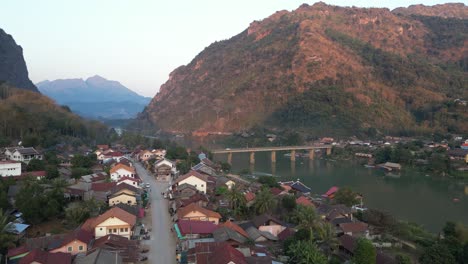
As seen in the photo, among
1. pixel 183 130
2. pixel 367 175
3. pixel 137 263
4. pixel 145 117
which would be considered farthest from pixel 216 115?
pixel 137 263

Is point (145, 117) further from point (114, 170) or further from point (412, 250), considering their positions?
point (412, 250)

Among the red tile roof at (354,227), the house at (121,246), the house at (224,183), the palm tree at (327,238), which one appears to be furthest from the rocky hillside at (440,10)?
the house at (121,246)

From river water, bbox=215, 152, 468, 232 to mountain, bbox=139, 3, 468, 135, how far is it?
1901cm

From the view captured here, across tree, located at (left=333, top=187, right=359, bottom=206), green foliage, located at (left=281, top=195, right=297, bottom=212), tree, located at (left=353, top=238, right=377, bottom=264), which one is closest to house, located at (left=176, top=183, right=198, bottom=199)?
green foliage, located at (left=281, top=195, right=297, bottom=212)

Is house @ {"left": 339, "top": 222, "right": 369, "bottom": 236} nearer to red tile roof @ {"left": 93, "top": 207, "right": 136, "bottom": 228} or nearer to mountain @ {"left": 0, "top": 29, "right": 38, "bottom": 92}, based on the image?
red tile roof @ {"left": 93, "top": 207, "right": 136, "bottom": 228}

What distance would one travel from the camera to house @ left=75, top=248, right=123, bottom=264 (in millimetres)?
10961

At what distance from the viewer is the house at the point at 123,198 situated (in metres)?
18.1

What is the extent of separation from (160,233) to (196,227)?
147 centimetres

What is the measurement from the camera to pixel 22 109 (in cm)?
3441

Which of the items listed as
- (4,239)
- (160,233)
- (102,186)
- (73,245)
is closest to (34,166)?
(102,186)

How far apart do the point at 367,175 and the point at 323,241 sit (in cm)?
Result: 2285

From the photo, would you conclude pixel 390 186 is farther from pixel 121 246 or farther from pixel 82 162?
pixel 121 246

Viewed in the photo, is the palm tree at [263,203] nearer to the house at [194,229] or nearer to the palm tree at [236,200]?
the palm tree at [236,200]

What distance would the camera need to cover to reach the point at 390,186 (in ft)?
100
